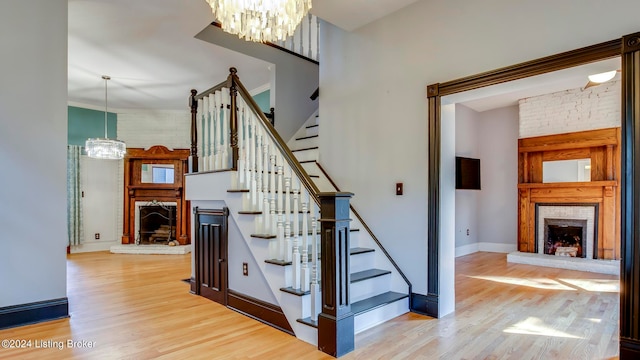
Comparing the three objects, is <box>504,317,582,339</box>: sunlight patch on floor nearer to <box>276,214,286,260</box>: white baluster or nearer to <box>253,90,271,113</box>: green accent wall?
<box>276,214,286,260</box>: white baluster

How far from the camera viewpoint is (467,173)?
263 inches

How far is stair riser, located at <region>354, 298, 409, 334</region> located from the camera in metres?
2.85

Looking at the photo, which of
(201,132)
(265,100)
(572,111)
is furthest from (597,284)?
(265,100)

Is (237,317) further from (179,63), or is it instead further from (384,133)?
(179,63)

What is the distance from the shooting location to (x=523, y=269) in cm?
532

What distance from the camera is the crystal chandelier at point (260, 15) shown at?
2.28 m

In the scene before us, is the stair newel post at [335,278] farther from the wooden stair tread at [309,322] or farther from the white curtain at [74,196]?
the white curtain at [74,196]

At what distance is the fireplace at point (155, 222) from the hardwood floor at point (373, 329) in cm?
303

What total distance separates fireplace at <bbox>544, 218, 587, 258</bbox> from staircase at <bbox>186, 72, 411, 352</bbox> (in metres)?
4.18

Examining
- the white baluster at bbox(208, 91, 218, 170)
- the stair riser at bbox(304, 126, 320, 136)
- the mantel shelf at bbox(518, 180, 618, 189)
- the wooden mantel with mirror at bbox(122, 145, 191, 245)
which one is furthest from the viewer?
the wooden mantel with mirror at bbox(122, 145, 191, 245)

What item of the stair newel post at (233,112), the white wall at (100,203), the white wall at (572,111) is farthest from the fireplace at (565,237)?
the white wall at (100,203)

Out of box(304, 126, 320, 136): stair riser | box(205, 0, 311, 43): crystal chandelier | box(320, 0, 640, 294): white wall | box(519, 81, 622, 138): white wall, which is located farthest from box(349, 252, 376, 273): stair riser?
box(519, 81, 622, 138): white wall

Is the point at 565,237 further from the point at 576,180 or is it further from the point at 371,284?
the point at 371,284

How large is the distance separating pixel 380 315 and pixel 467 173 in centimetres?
450
